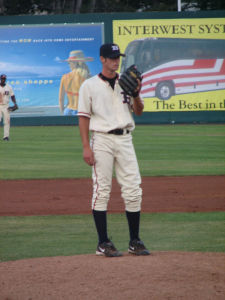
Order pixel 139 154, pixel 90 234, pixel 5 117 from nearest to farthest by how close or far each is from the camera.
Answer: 1. pixel 90 234
2. pixel 139 154
3. pixel 5 117

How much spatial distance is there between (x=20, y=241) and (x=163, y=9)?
40.1 meters

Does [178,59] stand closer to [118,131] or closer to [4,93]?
[4,93]

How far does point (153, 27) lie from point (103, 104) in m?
27.2

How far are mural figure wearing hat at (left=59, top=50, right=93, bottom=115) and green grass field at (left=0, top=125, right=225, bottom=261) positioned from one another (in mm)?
1889

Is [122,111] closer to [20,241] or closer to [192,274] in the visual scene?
[192,274]

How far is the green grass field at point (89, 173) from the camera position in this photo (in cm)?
797

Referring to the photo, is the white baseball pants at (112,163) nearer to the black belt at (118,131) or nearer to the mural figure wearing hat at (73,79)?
the black belt at (118,131)

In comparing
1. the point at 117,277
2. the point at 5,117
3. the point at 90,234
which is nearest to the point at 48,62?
the point at 5,117

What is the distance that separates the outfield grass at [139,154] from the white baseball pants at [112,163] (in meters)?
8.16

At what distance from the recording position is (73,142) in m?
23.1

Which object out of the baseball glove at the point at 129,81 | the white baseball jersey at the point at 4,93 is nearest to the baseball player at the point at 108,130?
the baseball glove at the point at 129,81

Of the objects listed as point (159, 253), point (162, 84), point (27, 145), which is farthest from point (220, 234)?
point (162, 84)

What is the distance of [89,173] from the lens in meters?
15.3

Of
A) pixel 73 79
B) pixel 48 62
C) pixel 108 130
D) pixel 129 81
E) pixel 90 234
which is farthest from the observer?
pixel 48 62
